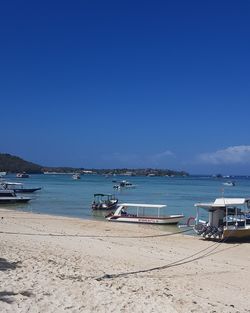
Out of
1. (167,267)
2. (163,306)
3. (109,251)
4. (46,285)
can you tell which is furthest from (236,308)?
(109,251)

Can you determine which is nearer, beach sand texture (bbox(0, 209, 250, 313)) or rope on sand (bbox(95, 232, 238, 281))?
beach sand texture (bbox(0, 209, 250, 313))

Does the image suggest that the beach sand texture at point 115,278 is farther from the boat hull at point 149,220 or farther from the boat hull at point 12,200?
the boat hull at point 12,200

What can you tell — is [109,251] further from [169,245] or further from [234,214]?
[234,214]

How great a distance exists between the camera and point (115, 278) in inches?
514

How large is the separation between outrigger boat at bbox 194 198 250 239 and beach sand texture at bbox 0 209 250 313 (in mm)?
3590

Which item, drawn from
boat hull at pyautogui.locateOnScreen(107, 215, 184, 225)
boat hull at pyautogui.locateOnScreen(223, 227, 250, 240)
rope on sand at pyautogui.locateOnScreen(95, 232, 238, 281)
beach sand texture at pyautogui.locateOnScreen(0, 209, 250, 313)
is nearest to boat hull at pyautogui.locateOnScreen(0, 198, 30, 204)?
boat hull at pyautogui.locateOnScreen(107, 215, 184, 225)

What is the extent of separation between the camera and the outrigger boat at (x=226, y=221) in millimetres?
26250

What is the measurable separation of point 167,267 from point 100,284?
4.93 m

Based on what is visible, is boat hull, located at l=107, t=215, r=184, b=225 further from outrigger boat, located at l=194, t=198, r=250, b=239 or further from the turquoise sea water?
outrigger boat, located at l=194, t=198, r=250, b=239

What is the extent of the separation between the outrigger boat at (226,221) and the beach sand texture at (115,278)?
11.8 feet

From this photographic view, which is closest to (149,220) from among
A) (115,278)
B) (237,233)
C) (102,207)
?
(102,207)

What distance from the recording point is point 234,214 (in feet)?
90.7

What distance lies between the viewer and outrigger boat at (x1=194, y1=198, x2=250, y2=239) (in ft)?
86.1

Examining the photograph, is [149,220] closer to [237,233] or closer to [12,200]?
[237,233]
